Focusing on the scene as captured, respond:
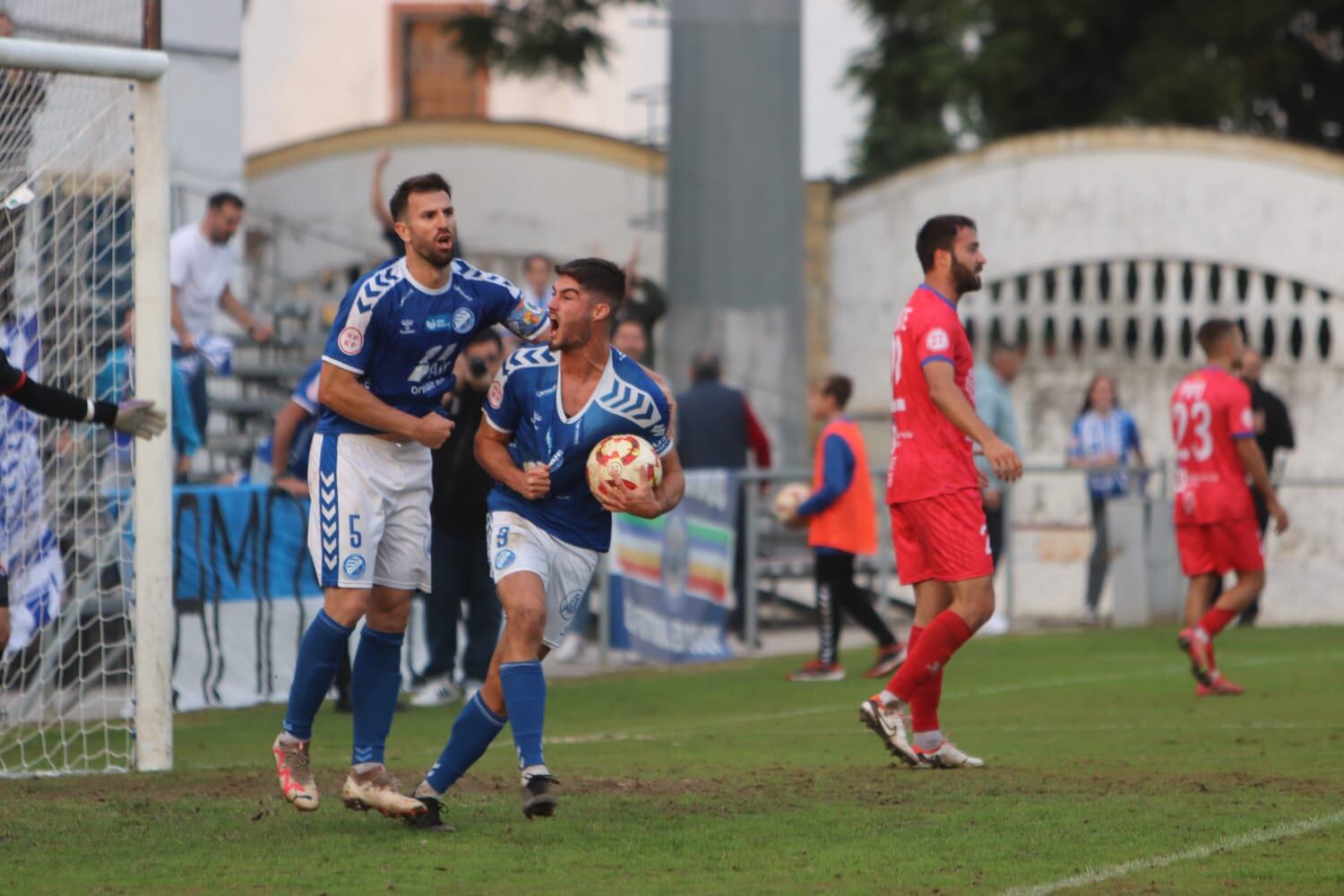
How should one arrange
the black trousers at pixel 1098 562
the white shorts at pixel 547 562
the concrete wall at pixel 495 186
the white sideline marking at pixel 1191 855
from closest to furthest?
the white sideline marking at pixel 1191 855 < the white shorts at pixel 547 562 < the black trousers at pixel 1098 562 < the concrete wall at pixel 495 186

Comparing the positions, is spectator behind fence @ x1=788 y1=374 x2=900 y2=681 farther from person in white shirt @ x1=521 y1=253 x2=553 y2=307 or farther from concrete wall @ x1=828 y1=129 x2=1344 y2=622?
concrete wall @ x1=828 y1=129 x2=1344 y2=622

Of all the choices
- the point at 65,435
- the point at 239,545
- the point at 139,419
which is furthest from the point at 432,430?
the point at 239,545

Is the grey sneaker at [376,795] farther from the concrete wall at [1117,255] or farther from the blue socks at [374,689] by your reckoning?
the concrete wall at [1117,255]

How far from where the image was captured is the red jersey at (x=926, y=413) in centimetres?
920

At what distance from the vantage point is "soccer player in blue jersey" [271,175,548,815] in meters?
7.60

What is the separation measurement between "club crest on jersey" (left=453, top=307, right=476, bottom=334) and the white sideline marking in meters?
2.77

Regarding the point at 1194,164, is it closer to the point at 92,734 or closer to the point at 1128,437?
the point at 1128,437

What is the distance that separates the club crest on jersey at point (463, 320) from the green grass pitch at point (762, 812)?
171 cm

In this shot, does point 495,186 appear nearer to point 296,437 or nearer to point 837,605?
point 837,605

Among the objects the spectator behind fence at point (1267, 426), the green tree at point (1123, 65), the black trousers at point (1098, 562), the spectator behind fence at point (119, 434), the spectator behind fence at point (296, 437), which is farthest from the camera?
the green tree at point (1123, 65)

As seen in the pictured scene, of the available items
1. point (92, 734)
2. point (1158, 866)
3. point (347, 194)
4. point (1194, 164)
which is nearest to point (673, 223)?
point (347, 194)

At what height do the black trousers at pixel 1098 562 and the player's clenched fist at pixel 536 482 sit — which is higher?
the player's clenched fist at pixel 536 482

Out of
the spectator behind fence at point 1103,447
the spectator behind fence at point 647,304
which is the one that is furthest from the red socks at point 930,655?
the spectator behind fence at point 647,304

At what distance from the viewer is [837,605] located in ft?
47.3
